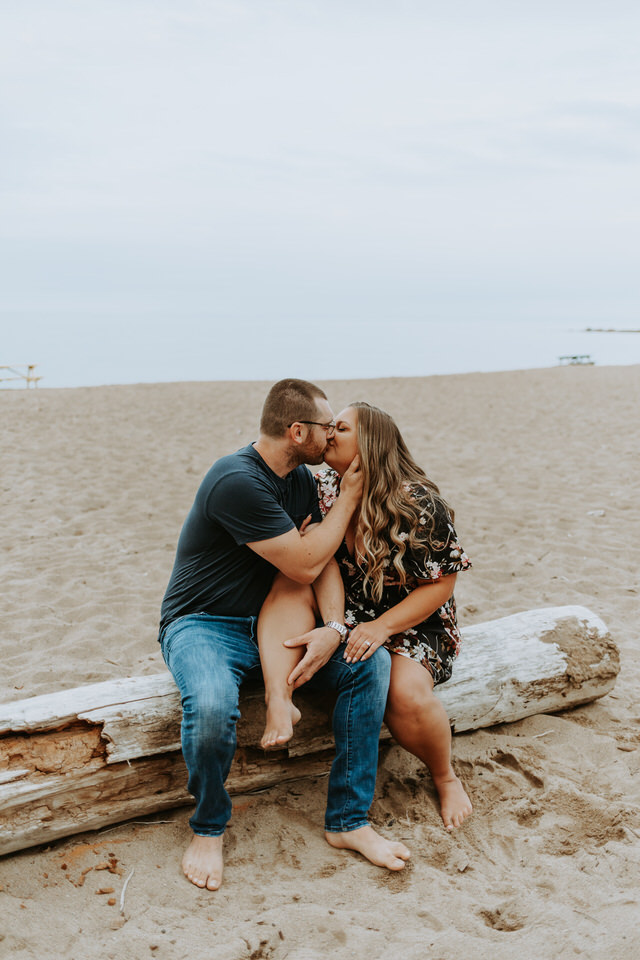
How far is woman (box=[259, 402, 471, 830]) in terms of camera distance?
3043 millimetres

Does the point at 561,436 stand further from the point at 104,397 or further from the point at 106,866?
the point at 106,866

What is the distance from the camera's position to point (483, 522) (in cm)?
771

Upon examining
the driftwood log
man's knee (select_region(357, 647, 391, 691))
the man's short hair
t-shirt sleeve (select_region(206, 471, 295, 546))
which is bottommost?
the driftwood log

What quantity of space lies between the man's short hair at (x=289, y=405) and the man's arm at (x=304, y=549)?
46 centimetres

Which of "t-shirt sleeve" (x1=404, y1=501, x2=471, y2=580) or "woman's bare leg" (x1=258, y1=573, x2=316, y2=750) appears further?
"t-shirt sleeve" (x1=404, y1=501, x2=471, y2=580)

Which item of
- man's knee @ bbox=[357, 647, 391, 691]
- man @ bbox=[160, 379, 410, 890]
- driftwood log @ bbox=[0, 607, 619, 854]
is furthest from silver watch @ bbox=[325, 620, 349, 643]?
driftwood log @ bbox=[0, 607, 619, 854]

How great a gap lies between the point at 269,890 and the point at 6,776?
102 cm

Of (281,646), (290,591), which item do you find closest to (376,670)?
(281,646)

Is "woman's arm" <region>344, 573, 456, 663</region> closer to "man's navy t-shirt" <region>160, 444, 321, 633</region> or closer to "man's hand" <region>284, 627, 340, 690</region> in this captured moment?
"man's hand" <region>284, 627, 340, 690</region>

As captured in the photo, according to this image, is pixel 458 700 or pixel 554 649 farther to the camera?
pixel 554 649

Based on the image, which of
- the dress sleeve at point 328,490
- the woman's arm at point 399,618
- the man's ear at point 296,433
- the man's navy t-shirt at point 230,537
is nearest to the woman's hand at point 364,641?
the woman's arm at point 399,618

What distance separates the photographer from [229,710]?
109 inches

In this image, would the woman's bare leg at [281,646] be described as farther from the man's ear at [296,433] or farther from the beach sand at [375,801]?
the man's ear at [296,433]

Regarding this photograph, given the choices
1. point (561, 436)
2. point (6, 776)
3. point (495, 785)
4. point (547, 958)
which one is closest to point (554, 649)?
point (495, 785)
